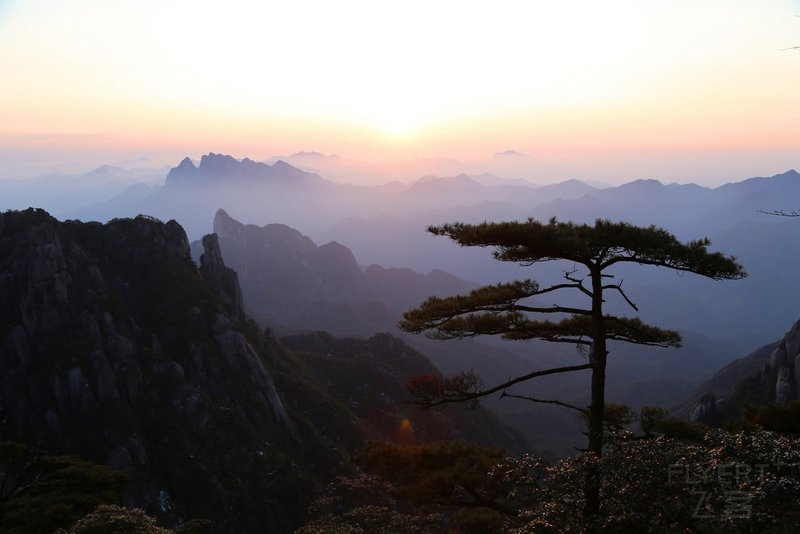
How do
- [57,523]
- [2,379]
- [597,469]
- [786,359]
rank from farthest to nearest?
[786,359], [2,379], [57,523], [597,469]

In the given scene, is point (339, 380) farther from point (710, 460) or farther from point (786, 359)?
point (710, 460)

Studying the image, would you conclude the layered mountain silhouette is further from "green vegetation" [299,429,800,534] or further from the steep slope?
"green vegetation" [299,429,800,534]

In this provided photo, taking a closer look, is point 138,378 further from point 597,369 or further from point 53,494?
point 597,369

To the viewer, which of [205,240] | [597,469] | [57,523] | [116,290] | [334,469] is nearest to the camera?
[597,469]

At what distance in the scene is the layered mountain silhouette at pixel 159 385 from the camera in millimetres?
55812

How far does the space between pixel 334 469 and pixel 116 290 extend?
43.1 metres

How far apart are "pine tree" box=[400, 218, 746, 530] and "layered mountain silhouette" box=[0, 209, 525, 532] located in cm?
5063

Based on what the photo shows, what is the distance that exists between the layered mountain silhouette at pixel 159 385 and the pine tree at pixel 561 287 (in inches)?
1993

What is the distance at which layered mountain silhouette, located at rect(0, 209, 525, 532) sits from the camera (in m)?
55.8

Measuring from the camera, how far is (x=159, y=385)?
64250 millimetres

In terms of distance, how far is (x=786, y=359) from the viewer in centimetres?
8425

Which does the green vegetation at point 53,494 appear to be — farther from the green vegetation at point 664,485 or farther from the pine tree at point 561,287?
the pine tree at point 561,287

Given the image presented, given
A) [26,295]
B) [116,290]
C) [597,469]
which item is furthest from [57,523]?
[116,290]

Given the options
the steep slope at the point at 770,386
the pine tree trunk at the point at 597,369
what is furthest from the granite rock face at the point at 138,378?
the steep slope at the point at 770,386
